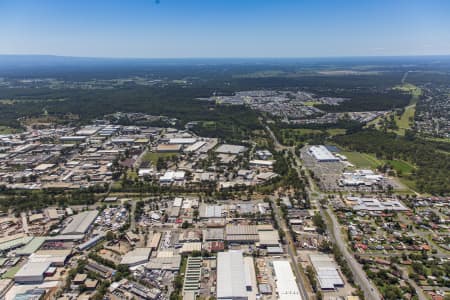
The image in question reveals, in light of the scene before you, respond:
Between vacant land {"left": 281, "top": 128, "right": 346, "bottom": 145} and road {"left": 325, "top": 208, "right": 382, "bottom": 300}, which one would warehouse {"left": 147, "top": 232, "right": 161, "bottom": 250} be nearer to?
road {"left": 325, "top": 208, "right": 382, "bottom": 300}

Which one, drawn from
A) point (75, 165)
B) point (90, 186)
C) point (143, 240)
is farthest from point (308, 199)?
point (75, 165)

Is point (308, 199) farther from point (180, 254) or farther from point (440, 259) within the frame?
point (180, 254)

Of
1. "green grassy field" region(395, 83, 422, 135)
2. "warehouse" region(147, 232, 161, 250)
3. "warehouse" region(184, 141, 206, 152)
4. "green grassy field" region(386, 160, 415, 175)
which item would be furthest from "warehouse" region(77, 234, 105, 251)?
"green grassy field" region(395, 83, 422, 135)

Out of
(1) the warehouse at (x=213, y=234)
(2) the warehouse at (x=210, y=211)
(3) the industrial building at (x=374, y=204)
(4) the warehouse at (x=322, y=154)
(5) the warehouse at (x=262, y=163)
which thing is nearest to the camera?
(1) the warehouse at (x=213, y=234)

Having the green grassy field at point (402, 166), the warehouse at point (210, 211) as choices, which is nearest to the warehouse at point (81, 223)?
the warehouse at point (210, 211)

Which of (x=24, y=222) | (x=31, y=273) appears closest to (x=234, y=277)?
(x=31, y=273)

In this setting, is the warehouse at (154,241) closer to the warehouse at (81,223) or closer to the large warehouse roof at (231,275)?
the large warehouse roof at (231,275)

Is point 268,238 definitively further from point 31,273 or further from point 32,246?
point 32,246
